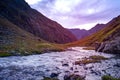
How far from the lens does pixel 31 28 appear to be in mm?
180875

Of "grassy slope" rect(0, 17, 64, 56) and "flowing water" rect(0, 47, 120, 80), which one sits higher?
"grassy slope" rect(0, 17, 64, 56)

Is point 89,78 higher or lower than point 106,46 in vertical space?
lower

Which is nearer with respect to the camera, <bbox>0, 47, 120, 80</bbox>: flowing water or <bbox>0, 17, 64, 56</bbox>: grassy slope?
<bbox>0, 47, 120, 80</bbox>: flowing water

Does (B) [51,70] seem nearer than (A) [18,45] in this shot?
Yes

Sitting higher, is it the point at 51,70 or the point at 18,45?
the point at 18,45

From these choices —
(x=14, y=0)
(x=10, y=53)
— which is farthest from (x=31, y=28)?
(x=10, y=53)

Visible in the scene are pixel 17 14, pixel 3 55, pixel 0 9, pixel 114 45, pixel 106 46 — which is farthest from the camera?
pixel 17 14

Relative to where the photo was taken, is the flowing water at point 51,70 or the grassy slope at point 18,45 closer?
the flowing water at point 51,70

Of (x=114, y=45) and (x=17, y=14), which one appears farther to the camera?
(x=17, y=14)

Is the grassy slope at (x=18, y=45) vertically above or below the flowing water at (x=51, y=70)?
above

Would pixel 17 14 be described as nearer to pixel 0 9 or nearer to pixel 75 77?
pixel 0 9

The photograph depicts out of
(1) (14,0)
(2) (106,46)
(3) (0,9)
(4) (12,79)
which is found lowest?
(4) (12,79)

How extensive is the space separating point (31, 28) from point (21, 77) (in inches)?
6069

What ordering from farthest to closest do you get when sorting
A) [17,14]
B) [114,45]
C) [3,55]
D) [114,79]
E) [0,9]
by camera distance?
1. [17,14]
2. [0,9]
3. [114,45]
4. [3,55]
5. [114,79]
